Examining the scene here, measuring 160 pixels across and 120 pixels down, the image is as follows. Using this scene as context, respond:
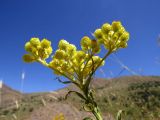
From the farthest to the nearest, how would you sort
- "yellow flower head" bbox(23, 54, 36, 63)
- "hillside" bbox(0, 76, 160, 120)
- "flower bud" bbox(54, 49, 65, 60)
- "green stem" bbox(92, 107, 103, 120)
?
"hillside" bbox(0, 76, 160, 120)
"yellow flower head" bbox(23, 54, 36, 63)
"flower bud" bbox(54, 49, 65, 60)
"green stem" bbox(92, 107, 103, 120)

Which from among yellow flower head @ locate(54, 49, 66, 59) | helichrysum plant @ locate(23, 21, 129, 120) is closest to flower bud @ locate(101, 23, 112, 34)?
helichrysum plant @ locate(23, 21, 129, 120)

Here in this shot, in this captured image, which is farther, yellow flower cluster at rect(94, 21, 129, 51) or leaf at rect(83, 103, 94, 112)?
yellow flower cluster at rect(94, 21, 129, 51)

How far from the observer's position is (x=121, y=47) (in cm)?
244

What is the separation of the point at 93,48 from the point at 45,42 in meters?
0.42

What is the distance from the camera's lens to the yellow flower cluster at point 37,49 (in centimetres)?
244

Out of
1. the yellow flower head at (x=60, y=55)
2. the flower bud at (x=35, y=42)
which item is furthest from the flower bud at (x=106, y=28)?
the flower bud at (x=35, y=42)

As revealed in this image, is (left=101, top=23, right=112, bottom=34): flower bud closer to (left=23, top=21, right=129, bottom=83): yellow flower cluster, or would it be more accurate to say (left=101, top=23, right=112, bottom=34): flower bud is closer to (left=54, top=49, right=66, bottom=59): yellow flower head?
(left=23, top=21, right=129, bottom=83): yellow flower cluster

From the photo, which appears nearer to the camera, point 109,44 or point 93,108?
point 93,108

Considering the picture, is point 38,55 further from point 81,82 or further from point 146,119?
point 146,119

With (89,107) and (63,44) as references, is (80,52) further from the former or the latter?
(89,107)

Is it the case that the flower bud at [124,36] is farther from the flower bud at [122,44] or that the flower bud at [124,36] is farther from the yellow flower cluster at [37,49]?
the yellow flower cluster at [37,49]

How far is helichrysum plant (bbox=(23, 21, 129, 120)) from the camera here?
235cm

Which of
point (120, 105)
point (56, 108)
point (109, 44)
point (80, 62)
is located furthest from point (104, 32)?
point (56, 108)

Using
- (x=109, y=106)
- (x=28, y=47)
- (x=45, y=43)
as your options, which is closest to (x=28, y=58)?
(x=28, y=47)
